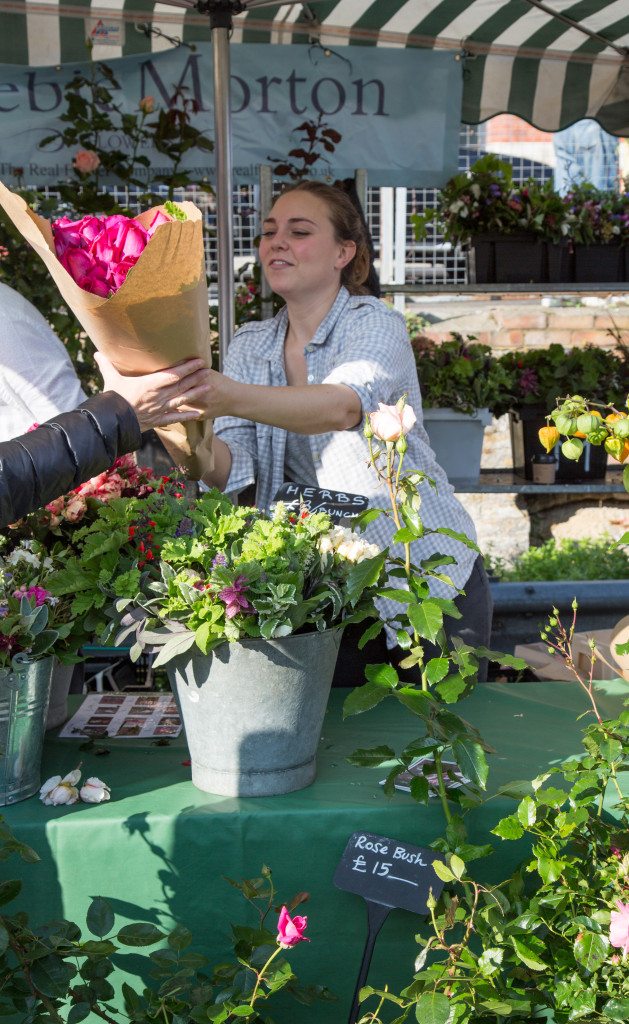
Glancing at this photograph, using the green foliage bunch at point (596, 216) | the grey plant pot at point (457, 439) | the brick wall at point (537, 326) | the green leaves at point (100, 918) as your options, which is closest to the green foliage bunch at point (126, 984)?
the green leaves at point (100, 918)

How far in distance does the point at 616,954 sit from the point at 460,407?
2.79 meters

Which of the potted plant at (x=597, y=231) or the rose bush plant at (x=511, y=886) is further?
the potted plant at (x=597, y=231)

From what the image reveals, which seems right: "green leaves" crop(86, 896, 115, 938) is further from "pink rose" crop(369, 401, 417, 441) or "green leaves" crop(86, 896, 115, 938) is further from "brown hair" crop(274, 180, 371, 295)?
"brown hair" crop(274, 180, 371, 295)

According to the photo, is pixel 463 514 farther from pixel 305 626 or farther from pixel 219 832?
pixel 219 832

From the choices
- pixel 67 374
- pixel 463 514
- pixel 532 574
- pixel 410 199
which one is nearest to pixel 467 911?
pixel 463 514

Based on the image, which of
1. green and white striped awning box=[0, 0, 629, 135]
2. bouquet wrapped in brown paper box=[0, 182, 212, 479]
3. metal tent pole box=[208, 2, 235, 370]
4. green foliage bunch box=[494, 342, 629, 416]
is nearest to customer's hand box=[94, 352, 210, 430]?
bouquet wrapped in brown paper box=[0, 182, 212, 479]

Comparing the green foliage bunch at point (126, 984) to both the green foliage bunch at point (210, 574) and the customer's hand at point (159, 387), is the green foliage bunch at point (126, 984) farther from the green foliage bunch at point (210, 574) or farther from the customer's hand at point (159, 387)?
the customer's hand at point (159, 387)

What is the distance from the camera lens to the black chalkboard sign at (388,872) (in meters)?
1.17

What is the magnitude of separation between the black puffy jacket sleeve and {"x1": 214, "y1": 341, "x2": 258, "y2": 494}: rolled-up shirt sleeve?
853mm

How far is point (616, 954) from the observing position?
1.07 m

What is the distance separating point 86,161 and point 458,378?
1507 millimetres

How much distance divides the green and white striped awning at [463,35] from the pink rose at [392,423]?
2.71 meters

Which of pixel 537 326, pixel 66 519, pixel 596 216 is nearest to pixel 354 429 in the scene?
pixel 66 519

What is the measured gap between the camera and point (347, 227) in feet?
7.04
